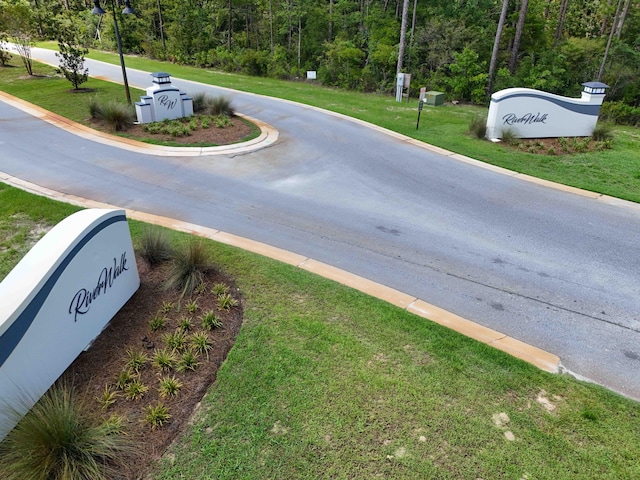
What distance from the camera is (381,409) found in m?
4.34

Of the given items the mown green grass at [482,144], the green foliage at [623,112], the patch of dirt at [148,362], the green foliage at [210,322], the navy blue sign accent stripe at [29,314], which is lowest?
the green foliage at [623,112]

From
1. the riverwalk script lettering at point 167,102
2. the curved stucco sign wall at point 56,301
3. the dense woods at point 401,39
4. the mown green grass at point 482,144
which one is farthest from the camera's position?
the dense woods at point 401,39

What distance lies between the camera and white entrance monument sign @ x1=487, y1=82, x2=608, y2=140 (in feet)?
44.9

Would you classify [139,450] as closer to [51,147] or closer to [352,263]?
[352,263]

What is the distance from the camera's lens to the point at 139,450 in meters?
3.91

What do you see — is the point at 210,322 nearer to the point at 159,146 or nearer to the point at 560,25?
the point at 159,146

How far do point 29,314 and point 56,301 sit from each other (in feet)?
1.29

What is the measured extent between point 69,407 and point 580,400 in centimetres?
482

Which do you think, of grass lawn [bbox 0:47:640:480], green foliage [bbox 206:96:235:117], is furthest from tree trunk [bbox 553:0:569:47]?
grass lawn [bbox 0:47:640:480]

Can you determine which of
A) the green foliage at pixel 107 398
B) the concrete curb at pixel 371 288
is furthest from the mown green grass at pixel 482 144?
the green foliage at pixel 107 398

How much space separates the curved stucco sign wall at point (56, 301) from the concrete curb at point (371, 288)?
240 cm

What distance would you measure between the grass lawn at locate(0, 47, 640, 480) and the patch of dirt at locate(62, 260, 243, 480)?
0.16 meters

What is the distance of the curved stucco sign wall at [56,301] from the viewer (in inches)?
149

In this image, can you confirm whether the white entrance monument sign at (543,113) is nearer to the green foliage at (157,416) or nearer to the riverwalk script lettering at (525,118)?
the riverwalk script lettering at (525,118)
